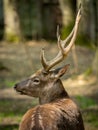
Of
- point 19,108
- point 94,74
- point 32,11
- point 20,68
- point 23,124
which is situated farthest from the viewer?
point 32,11

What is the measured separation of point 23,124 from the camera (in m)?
4.99

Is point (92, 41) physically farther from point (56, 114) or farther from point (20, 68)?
point (56, 114)

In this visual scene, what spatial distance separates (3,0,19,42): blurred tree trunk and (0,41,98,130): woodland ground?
2.72 metres

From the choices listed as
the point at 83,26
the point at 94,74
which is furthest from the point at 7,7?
the point at 94,74

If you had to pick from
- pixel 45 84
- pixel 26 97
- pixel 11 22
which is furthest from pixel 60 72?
pixel 11 22

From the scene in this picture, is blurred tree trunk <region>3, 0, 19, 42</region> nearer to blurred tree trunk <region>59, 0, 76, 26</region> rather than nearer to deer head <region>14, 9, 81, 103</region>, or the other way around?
blurred tree trunk <region>59, 0, 76, 26</region>

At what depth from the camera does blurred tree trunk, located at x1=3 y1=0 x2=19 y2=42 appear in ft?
65.2

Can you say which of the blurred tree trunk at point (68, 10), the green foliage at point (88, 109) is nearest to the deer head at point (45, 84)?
the green foliage at point (88, 109)

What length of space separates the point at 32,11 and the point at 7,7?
1.70m

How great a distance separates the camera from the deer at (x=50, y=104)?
15.9 ft

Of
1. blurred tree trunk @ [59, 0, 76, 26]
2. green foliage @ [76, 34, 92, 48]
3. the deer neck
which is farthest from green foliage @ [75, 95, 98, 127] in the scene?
blurred tree trunk @ [59, 0, 76, 26]

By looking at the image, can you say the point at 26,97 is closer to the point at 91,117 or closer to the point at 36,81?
the point at 91,117

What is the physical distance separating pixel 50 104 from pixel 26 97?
4643 millimetres

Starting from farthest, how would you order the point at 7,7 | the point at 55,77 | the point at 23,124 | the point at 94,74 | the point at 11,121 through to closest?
the point at 7,7 < the point at 94,74 < the point at 11,121 < the point at 55,77 < the point at 23,124
